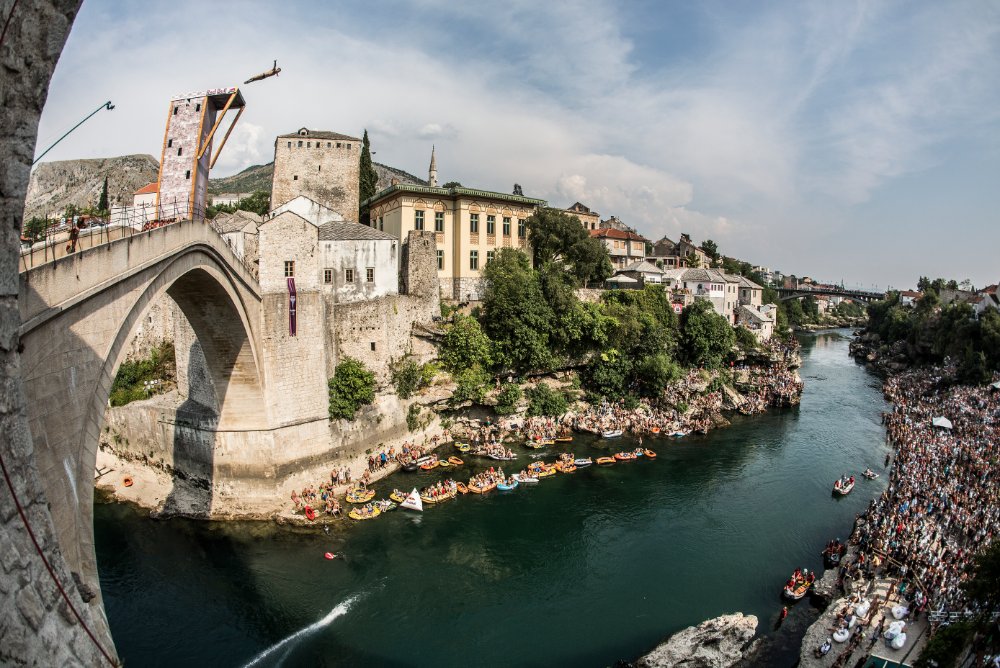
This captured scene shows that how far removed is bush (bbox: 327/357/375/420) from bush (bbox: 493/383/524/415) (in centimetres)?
914

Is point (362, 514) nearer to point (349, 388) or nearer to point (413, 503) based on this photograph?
point (413, 503)

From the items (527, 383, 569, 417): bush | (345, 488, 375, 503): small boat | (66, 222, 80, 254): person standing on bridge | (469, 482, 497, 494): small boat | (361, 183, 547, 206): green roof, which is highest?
(361, 183, 547, 206): green roof

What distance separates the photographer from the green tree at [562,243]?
4591 centimetres

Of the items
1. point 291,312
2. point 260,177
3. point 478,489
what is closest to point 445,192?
point 291,312

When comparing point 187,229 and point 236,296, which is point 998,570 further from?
point 236,296

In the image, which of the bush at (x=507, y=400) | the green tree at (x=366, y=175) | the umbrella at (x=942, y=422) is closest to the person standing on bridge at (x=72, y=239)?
the bush at (x=507, y=400)

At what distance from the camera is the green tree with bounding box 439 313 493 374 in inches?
1384

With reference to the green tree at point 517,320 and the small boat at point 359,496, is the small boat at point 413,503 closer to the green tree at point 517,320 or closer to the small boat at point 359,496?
the small boat at point 359,496

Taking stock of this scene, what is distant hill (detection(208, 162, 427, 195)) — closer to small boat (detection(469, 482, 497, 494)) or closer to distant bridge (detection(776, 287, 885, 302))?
distant bridge (detection(776, 287, 885, 302))

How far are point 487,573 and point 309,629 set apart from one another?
22.0ft

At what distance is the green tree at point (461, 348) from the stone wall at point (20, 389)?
27.7 meters

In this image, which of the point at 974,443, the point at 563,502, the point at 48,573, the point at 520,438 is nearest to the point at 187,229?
the point at 48,573

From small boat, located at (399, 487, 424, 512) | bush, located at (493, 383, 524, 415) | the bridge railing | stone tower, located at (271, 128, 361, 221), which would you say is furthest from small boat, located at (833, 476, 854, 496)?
stone tower, located at (271, 128, 361, 221)

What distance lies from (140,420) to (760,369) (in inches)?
1954
